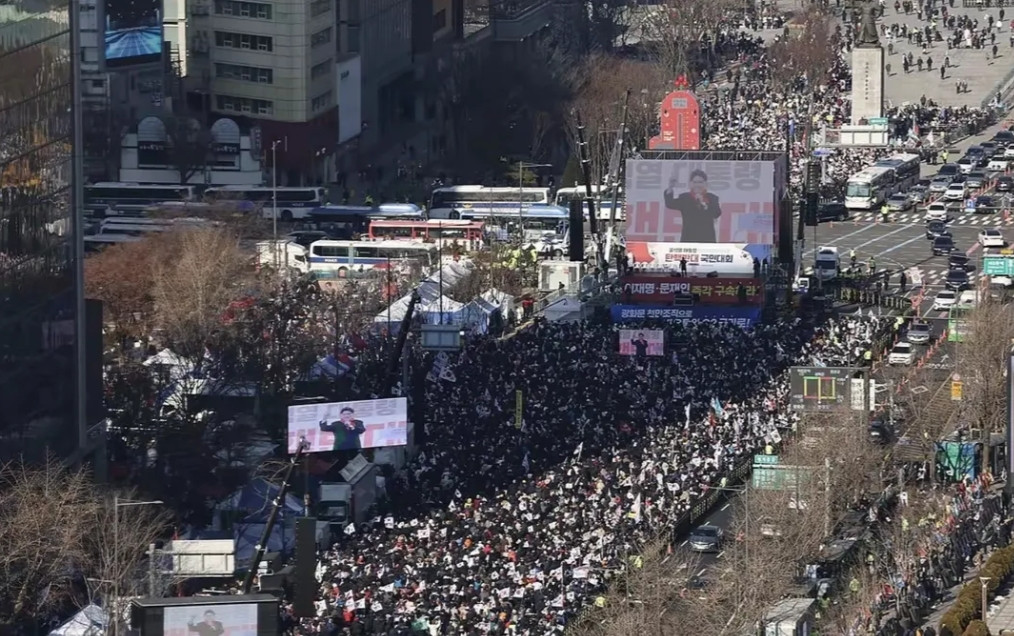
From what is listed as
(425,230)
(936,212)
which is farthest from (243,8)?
(936,212)

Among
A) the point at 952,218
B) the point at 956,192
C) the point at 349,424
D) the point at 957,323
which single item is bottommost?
the point at 349,424

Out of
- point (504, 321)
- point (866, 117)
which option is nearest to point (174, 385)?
point (504, 321)

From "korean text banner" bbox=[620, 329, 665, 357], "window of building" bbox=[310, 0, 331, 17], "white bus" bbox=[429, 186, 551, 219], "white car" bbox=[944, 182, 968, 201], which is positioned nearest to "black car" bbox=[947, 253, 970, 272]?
"white car" bbox=[944, 182, 968, 201]

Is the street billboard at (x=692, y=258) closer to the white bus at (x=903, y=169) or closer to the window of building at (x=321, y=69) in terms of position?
the white bus at (x=903, y=169)

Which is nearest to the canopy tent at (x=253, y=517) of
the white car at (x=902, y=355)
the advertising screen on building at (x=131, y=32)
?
the white car at (x=902, y=355)

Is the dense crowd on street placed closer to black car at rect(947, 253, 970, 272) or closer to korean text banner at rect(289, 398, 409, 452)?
korean text banner at rect(289, 398, 409, 452)

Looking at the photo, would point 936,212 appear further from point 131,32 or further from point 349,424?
point 349,424

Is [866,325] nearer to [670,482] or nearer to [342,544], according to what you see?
[670,482]
